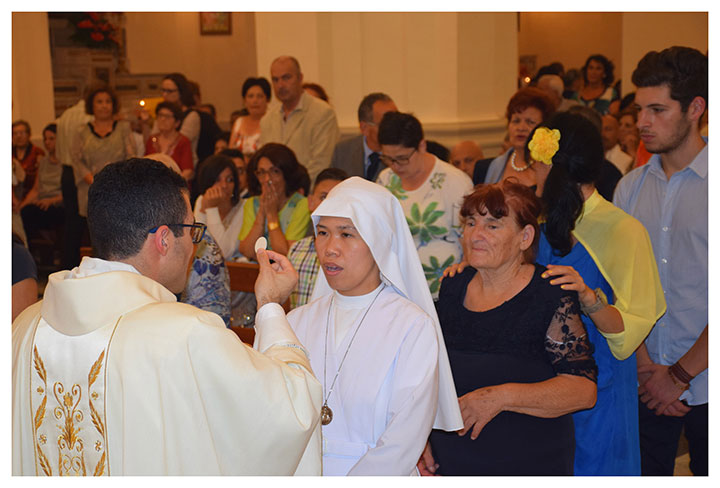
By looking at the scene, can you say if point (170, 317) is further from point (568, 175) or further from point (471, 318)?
point (568, 175)

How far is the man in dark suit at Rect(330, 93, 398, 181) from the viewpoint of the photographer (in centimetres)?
603

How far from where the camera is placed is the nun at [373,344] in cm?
248

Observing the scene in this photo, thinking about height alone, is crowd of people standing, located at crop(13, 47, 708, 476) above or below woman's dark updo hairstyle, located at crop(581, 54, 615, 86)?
below

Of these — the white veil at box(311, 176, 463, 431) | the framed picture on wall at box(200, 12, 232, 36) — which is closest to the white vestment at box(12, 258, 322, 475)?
the white veil at box(311, 176, 463, 431)

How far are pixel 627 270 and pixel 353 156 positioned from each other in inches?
138

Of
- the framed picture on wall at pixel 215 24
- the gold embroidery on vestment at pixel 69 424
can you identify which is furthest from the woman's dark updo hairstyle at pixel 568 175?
the framed picture on wall at pixel 215 24

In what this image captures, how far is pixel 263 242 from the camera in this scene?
8.16 ft

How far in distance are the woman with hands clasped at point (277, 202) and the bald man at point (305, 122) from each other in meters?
1.30

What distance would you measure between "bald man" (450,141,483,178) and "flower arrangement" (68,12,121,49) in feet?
33.0

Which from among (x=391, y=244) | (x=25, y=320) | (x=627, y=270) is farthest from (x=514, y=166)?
(x=25, y=320)

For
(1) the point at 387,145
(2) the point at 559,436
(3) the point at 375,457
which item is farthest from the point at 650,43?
(3) the point at 375,457

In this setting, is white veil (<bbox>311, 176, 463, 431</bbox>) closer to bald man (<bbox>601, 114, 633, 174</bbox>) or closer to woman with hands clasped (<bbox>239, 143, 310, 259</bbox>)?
woman with hands clasped (<bbox>239, 143, 310, 259</bbox>)

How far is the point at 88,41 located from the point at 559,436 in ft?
43.5

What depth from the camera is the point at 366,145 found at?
6273 mm
